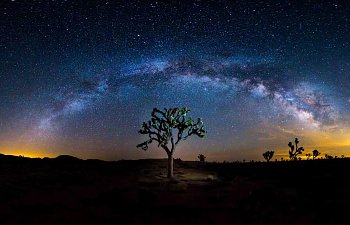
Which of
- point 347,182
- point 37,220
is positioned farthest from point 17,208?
point 347,182

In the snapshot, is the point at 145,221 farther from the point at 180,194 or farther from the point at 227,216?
the point at 180,194

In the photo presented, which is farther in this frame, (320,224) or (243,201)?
(243,201)

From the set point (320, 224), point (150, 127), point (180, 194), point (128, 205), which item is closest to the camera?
point (320, 224)

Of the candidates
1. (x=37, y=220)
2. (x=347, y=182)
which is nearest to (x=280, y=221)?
(x=37, y=220)

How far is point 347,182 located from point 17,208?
2566 centimetres

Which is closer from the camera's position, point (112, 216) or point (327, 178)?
point (112, 216)

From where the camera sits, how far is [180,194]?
985 inches

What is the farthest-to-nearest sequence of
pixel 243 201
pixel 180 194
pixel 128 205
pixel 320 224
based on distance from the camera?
1. pixel 180 194
2. pixel 128 205
3. pixel 243 201
4. pixel 320 224

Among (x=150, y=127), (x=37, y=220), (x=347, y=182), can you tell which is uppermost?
(x=150, y=127)

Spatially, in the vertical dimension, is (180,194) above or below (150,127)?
below

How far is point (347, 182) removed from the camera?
85.3 feet

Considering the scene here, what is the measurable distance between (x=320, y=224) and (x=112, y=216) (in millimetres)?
10806

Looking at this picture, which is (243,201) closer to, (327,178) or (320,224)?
(320,224)

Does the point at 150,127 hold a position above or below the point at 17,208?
above
